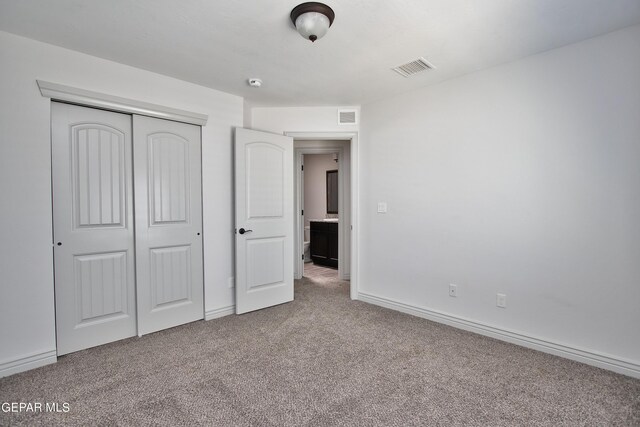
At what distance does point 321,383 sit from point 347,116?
297 centimetres

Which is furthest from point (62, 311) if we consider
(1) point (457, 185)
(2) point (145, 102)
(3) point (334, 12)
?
(1) point (457, 185)

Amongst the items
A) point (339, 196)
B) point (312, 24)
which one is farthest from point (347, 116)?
point (312, 24)

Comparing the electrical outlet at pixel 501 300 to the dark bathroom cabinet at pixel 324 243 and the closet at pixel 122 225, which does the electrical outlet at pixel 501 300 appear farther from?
the dark bathroom cabinet at pixel 324 243

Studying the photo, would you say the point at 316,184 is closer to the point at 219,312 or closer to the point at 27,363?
the point at 219,312

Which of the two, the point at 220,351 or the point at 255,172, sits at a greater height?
the point at 255,172

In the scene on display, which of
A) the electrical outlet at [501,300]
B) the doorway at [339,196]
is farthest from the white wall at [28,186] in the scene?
the electrical outlet at [501,300]

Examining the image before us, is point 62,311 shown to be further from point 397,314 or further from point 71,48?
point 397,314

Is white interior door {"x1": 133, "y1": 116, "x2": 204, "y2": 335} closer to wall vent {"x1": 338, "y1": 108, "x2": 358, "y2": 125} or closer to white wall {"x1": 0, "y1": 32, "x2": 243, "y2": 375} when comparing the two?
white wall {"x1": 0, "y1": 32, "x2": 243, "y2": 375}

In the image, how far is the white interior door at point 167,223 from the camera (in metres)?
2.85

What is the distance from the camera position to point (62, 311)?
2.47m

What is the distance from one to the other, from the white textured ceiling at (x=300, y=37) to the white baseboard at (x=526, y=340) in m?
2.34

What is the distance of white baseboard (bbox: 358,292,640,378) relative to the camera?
223 centimetres

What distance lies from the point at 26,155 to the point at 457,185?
357 centimetres

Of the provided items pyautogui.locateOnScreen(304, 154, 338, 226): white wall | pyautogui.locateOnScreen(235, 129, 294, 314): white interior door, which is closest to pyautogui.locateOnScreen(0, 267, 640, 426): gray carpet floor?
pyautogui.locateOnScreen(235, 129, 294, 314): white interior door
